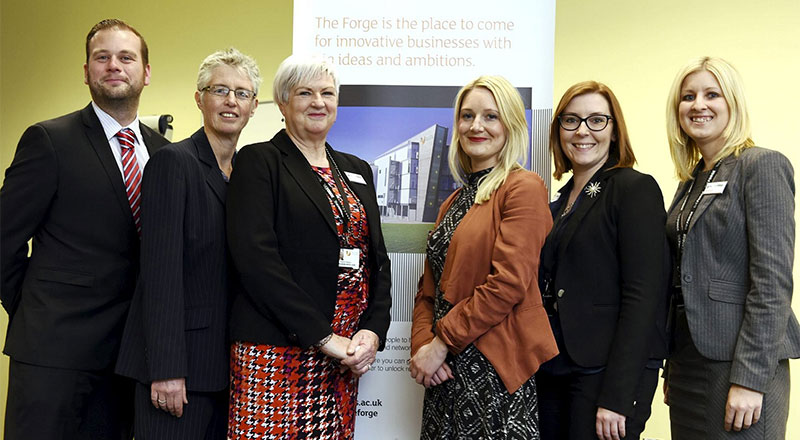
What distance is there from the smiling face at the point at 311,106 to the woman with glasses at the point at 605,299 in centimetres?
91

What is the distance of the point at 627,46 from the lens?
426 centimetres

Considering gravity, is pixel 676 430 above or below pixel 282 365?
below

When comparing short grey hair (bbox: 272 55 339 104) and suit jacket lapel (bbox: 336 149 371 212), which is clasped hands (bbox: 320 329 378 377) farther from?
short grey hair (bbox: 272 55 339 104)

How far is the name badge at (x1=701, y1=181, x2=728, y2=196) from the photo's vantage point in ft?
7.13

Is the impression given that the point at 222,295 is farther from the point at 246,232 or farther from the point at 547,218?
the point at 547,218

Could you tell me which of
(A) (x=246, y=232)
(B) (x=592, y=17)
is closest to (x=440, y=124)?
(A) (x=246, y=232)

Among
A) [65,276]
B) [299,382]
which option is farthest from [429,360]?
[65,276]

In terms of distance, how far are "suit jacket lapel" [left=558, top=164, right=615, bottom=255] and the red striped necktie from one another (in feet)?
4.96

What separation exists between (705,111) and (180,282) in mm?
1944

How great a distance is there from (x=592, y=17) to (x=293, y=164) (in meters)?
3.04

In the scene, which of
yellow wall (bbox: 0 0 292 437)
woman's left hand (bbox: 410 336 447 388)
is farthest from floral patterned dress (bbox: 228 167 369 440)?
yellow wall (bbox: 0 0 292 437)

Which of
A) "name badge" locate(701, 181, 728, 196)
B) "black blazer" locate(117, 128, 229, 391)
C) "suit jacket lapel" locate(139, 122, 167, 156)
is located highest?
"suit jacket lapel" locate(139, 122, 167, 156)

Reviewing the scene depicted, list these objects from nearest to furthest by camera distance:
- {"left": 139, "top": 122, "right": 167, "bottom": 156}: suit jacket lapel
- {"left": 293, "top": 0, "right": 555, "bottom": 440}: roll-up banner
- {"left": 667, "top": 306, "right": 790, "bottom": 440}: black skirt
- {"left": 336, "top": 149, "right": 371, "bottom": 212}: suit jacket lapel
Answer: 1. {"left": 667, "top": 306, "right": 790, "bottom": 440}: black skirt
2. {"left": 336, "top": 149, "right": 371, "bottom": 212}: suit jacket lapel
3. {"left": 139, "top": 122, "right": 167, "bottom": 156}: suit jacket lapel
4. {"left": 293, "top": 0, "right": 555, "bottom": 440}: roll-up banner

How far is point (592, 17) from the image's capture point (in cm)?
432
